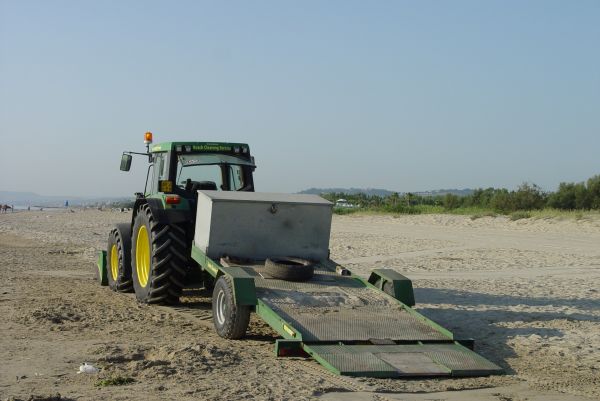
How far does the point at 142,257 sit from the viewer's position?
10.9 metres

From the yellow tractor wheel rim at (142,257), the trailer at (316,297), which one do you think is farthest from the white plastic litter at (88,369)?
the yellow tractor wheel rim at (142,257)

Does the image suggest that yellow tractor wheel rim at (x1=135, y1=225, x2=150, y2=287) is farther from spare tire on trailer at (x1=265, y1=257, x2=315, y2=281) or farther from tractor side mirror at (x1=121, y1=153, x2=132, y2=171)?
spare tire on trailer at (x1=265, y1=257, x2=315, y2=281)

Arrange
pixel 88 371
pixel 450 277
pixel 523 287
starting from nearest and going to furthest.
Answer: pixel 88 371 < pixel 523 287 < pixel 450 277

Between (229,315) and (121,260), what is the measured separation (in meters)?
4.27

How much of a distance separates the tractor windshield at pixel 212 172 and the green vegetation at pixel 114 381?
5.12 m

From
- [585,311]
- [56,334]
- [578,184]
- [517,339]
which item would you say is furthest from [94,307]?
[578,184]

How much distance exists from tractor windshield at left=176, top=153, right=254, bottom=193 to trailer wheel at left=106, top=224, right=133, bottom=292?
1395 millimetres

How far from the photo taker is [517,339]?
27.1 feet

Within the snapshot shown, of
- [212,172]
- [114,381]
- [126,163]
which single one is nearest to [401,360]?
[114,381]

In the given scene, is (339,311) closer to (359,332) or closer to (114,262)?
(359,332)

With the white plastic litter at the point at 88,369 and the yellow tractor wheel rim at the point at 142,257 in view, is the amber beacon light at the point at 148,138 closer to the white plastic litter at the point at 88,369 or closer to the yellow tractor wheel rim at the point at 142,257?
the yellow tractor wheel rim at the point at 142,257

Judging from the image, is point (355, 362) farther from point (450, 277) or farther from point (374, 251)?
point (374, 251)

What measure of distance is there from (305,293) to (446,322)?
229 centimetres

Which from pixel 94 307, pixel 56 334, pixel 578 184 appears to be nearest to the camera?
pixel 56 334
